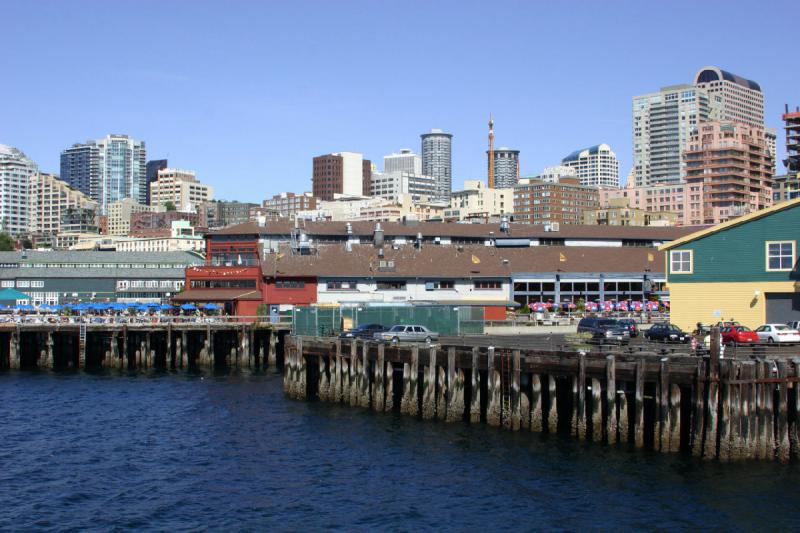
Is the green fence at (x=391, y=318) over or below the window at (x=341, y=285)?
below

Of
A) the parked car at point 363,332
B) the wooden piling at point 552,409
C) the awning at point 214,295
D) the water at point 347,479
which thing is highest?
the awning at point 214,295

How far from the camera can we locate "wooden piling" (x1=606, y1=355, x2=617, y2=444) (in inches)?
1590

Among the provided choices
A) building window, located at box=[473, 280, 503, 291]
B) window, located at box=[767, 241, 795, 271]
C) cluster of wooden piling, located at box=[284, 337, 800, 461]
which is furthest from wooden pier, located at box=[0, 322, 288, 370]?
window, located at box=[767, 241, 795, 271]

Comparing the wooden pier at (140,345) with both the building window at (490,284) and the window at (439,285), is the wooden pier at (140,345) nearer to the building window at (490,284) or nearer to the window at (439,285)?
the window at (439,285)

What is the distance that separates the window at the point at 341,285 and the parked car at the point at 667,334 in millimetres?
40433

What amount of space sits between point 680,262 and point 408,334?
1889cm

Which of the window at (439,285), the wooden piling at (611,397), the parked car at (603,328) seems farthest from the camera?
the window at (439,285)

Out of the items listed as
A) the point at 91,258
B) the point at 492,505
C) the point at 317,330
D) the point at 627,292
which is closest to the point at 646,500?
the point at 492,505

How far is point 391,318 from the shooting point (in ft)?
219

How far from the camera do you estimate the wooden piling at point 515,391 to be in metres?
44.7

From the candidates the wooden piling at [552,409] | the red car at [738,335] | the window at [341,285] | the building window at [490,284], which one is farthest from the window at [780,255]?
the window at [341,285]

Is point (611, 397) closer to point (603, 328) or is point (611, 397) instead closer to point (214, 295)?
point (603, 328)

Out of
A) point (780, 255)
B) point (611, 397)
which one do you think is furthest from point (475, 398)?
point (780, 255)

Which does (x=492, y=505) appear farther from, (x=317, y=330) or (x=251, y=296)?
(x=251, y=296)
